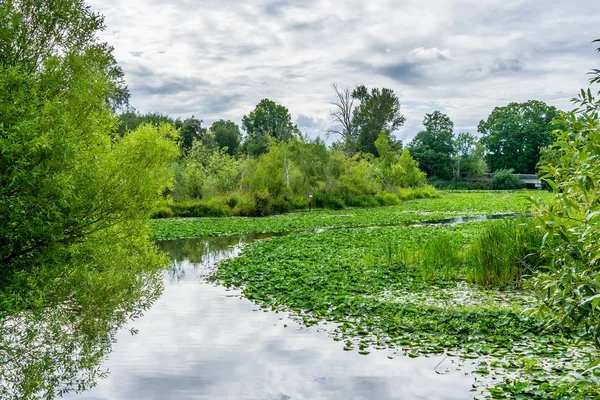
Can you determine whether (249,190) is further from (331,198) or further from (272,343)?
(272,343)

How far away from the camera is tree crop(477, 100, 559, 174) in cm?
6050

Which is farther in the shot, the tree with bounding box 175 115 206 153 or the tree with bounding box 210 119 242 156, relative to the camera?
the tree with bounding box 210 119 242 156

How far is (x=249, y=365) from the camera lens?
615 centimetres

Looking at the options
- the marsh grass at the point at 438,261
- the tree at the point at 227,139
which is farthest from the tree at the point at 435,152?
the marsh grass at the point at 438,261

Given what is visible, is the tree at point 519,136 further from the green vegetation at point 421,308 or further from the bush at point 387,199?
the green vegetation at point 421,308

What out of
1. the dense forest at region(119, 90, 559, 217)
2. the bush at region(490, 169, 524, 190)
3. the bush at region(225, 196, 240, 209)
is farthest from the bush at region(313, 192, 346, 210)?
the bush at region(490, 169, 524, 190)

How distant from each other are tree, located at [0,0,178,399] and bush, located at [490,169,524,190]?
174 feet

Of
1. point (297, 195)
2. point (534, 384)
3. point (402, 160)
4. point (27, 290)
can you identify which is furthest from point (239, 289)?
point (402, 160)

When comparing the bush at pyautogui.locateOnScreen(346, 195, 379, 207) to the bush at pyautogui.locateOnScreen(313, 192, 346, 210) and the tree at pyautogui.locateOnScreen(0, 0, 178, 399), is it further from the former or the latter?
the tree at pyautogui.locateOnScreen(0, 0, 178, 399)

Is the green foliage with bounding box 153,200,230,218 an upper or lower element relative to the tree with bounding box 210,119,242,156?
lower

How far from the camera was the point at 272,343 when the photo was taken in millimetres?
6816

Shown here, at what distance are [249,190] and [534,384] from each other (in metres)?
23.3

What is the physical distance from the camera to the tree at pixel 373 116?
5778 centimetres

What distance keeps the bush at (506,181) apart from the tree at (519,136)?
19.8 feet
